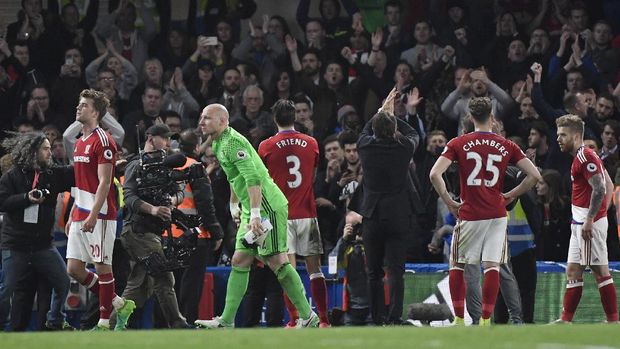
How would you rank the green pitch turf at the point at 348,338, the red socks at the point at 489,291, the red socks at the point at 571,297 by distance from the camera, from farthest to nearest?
1. the red socks at the point at 571,297
2. the red socks at the point at 489,291
3. the green pitch turf at the point at 348,338

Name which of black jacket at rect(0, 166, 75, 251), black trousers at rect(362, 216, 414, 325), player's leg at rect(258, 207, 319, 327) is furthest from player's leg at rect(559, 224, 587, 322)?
black jacket at rect(0, 166, 75, 251)

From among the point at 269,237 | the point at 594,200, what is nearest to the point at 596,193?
the point at 594,200

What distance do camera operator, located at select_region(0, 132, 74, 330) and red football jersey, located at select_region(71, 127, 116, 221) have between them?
1.18m

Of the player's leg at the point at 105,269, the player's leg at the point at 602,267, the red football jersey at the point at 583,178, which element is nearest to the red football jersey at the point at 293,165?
the player's leg at the point at 105,269

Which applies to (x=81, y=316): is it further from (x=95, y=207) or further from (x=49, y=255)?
(x=95, y=207)

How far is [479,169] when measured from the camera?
14.1m

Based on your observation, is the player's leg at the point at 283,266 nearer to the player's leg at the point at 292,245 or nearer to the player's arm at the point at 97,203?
the player's leg at the point at 292,245

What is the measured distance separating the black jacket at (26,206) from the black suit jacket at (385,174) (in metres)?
3.17

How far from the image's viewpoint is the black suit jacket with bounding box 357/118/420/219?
1567cm

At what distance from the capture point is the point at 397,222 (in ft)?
51.3

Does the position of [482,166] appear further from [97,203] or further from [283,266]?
[97,203]

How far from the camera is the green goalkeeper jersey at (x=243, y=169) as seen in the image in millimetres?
13828

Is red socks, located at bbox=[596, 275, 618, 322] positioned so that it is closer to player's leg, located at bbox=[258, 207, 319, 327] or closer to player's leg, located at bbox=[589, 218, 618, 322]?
player's leg, located at bbox=[589, 218, 618, 322]

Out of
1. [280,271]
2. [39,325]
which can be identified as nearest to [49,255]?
[39,325]
